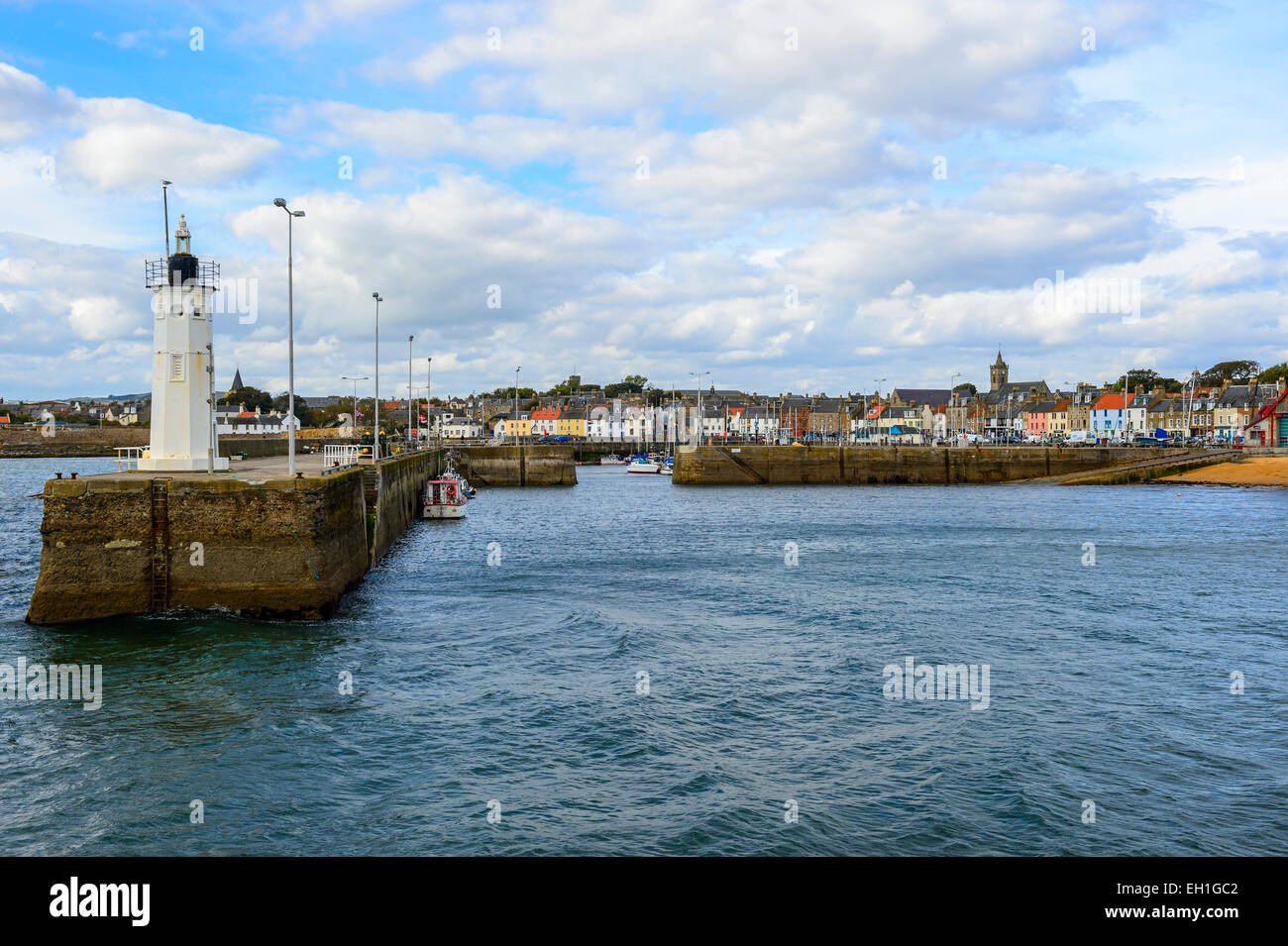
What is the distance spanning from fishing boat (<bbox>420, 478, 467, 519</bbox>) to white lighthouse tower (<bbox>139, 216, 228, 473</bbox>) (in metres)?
25.2

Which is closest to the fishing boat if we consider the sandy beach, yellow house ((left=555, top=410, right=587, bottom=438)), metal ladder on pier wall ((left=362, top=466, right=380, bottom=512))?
metal ladder on pier wall ((left=362, top=466, right=380, bottom=512))

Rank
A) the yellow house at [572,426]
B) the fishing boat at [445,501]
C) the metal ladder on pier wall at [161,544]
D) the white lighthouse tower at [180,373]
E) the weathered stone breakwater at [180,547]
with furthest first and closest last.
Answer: the yellow house at [572,426] → the fishing boat at [445,501] → the white lighthouse tower at [180,373] → the metal ladder on pier wall at [161,544] → the weathered stone breakwater at [180,547]

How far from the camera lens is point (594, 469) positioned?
397 feet

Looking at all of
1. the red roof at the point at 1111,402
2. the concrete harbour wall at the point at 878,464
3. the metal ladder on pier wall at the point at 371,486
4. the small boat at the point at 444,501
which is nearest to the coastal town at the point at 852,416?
the red roof at the point at 1111,402

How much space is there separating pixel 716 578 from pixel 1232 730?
57.6 feet

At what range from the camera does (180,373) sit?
2811 centimetres

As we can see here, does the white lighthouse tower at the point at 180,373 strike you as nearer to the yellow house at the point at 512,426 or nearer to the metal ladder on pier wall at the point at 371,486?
the metal ladder on pier wall at the point at 371,486

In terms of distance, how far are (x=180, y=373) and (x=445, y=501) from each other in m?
26.4

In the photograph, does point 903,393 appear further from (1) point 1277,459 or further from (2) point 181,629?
(2) point 181,629

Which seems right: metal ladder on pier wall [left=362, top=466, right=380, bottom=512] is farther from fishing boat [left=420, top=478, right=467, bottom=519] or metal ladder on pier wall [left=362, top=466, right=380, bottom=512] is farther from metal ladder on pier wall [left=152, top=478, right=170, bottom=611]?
fishing boat [left=420, top=478, right=467, bottom=519]

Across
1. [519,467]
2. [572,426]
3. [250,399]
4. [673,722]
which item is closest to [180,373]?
[673,722]

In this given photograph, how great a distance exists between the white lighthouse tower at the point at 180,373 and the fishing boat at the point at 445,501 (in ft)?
82.8

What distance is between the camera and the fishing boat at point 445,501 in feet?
177

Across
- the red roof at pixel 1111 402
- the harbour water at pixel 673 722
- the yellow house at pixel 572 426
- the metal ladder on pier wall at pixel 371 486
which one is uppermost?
the red roof at pixel 1111 402
